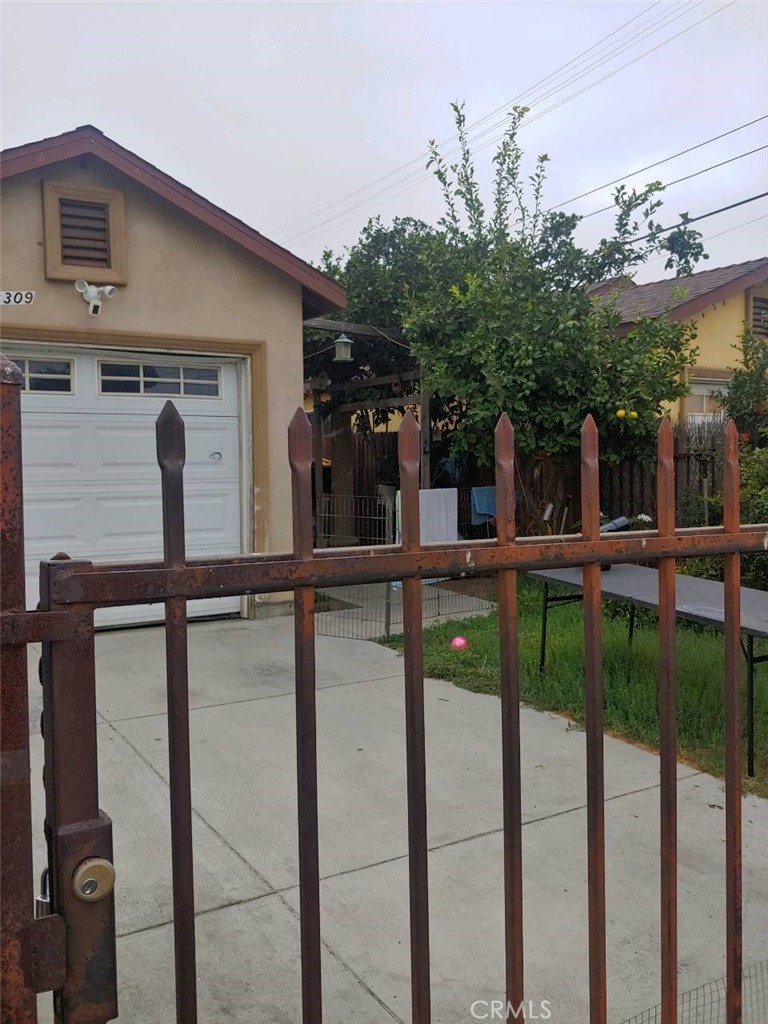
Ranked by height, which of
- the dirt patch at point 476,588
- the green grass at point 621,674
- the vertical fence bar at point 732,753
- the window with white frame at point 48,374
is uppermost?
the window with white frame at point 48,374

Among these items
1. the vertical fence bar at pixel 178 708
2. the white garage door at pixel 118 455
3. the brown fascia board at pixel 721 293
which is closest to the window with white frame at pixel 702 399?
the brown fascia board at pixel 721 293

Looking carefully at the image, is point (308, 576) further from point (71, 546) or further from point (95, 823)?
point (71, 546)

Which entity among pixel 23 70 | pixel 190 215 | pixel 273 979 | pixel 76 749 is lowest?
pixel 273 979

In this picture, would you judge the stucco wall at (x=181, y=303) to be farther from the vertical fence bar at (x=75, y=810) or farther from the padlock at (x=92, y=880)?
the padlock at (x=92, y=880)

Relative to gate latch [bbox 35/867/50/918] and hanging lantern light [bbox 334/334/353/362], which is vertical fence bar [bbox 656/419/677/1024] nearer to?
gate latch [bbox 35/867/50/918]

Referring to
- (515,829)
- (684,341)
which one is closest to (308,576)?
(515,829)

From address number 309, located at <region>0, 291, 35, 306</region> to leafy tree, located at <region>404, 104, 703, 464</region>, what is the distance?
13.9ft

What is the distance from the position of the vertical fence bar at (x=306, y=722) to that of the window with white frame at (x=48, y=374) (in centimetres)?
645

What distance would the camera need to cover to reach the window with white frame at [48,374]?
278 inches

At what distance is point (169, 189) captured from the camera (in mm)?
7152

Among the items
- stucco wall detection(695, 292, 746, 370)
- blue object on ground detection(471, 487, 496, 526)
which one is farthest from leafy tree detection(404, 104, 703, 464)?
stucco wall detection(695, 292, 746, 370)

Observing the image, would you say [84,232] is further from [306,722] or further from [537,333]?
[306,722]

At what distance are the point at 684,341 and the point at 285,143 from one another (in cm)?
1220

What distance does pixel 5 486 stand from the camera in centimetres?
117
